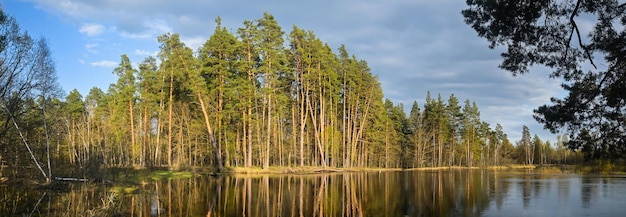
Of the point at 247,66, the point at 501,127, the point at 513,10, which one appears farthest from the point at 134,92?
the point at 501,127

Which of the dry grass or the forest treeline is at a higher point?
the forest treeline

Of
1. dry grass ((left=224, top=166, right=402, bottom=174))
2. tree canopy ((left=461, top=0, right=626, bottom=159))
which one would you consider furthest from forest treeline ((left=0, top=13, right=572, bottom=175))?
tree canopy ((left=461, top=0, right=626, bottom=159))

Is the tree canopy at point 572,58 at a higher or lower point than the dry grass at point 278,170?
higher

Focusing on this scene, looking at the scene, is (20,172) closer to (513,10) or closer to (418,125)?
(513,10)

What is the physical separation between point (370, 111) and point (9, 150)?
42.9 metres

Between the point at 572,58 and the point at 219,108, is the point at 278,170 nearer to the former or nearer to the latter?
the point at 219,108

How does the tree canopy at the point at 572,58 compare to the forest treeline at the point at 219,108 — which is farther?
the forest treeline at the point at 219,108

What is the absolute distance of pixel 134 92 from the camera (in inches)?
1672

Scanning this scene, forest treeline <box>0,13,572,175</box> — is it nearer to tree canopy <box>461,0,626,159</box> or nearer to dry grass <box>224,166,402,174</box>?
dry grass <box>224,166,402,174</box>

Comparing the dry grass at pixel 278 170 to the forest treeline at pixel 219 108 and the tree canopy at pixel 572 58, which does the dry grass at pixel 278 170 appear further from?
the tree canopy at pixel 572 58

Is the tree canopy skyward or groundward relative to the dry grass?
skyward

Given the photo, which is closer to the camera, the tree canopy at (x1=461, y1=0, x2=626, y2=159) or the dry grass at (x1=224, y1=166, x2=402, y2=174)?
the tree canopy at (x1=461, y1=0, x2=626, y2=159)

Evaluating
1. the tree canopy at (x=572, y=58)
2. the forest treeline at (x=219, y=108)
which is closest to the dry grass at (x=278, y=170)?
the forest treeline at (x=219, y=108)

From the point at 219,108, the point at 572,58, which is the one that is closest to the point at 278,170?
the point at 219,108
